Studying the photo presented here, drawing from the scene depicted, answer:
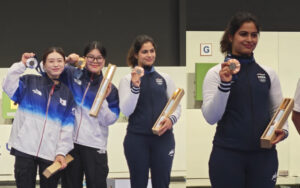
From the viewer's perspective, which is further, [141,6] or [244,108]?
[141,6]

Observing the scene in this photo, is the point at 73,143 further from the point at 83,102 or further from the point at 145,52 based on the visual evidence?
the point at 145,52

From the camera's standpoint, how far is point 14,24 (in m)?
5.97

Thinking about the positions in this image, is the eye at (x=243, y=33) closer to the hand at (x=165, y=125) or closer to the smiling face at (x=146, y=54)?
the hand at (x=165, y=125)

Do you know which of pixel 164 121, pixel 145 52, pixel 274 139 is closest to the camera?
pixel 274 139

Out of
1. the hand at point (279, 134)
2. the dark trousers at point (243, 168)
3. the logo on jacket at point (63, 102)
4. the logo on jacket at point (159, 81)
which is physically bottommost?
the dark trousers at point (243, 168)

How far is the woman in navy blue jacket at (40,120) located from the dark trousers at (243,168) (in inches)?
49.1

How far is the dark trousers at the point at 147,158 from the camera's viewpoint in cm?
364

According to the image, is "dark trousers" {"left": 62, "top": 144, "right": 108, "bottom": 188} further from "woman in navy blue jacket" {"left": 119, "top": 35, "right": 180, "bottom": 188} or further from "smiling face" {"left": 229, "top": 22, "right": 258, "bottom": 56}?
"smiling face" {"left": 229, "top": 22, "right": 258, "bottom": 56}

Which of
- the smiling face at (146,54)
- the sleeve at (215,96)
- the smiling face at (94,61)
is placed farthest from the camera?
the smiling face at (146,54)

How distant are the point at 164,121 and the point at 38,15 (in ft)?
10.2

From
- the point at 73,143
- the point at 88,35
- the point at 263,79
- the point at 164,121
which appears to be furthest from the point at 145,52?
the point at 88,35

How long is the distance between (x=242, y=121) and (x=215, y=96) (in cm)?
21

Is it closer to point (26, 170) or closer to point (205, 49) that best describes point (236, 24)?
point (26, 170)

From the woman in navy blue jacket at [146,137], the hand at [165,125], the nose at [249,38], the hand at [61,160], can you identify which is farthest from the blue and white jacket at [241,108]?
the hand at [61,160]
